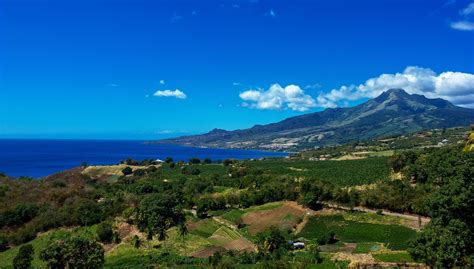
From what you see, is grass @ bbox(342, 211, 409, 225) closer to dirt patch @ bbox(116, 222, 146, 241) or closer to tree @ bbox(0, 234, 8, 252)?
dirt patch @ bbox(116, 222, 146, 241)

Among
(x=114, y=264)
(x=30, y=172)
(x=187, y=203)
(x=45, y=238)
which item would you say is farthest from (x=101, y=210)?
(x=30, y=172)

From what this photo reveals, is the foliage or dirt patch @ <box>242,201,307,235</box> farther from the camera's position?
dirt patch @ <box>242,201,307,235</box>

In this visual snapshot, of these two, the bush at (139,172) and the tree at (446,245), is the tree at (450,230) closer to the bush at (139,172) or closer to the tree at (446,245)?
the tree at (446,245)

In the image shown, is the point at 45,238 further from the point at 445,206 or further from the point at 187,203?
the point at 445,206

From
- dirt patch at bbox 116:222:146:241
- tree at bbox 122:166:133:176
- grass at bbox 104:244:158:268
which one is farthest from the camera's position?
tree at bbox 122:166:133:176

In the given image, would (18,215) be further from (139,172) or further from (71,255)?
(139,172)

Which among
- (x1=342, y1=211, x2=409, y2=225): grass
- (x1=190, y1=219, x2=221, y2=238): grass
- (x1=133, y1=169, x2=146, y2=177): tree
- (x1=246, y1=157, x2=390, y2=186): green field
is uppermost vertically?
(x1=246, y1=157, x2=390, y2=186): green field

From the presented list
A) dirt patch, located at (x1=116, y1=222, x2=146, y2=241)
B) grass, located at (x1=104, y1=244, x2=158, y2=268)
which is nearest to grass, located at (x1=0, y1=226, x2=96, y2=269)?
dirt patch, located at (x1=116, y1=222, x2=146, y2=241)
